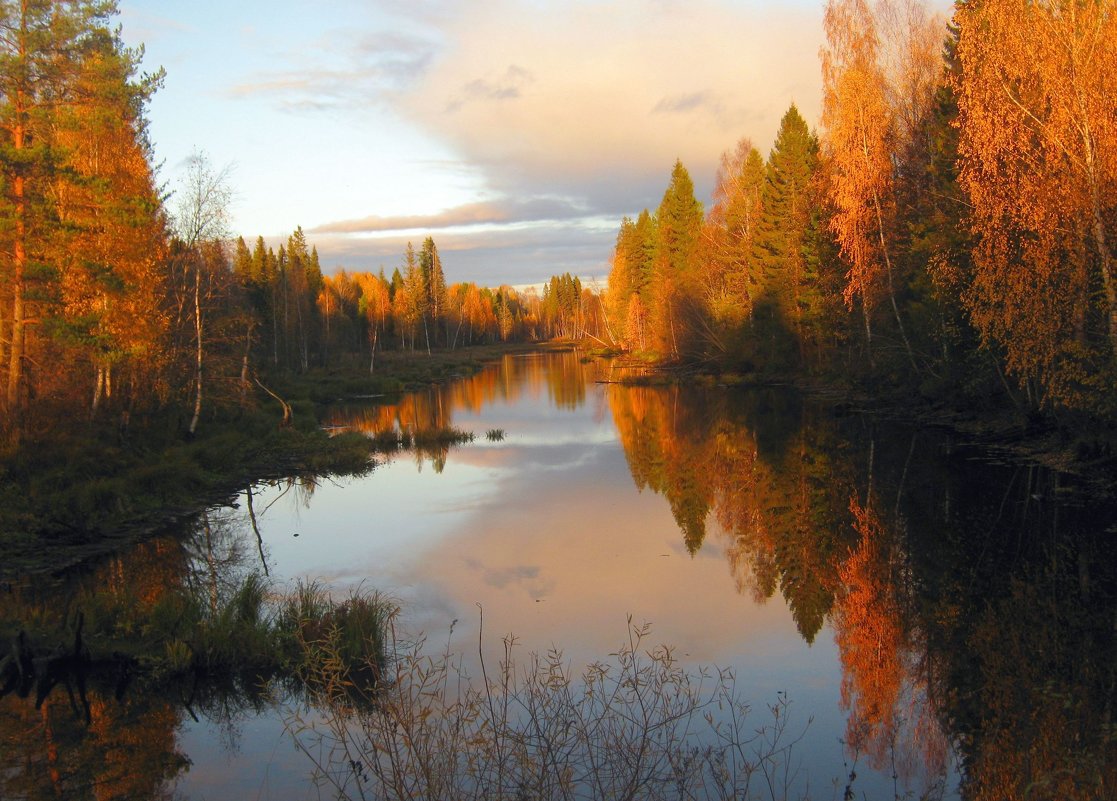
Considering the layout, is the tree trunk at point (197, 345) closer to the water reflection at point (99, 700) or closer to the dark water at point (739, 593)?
the dark water at point (739, 593)

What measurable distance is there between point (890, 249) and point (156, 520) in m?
24.0

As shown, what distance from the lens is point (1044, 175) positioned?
592 inches

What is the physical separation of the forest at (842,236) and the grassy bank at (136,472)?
730 millimetres

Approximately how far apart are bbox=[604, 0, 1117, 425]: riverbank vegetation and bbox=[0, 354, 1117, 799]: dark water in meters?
3.14

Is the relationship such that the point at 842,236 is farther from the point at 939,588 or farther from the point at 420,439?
the point at 939,588

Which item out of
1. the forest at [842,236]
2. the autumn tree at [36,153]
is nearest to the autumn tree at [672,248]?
the forest at [842,236]

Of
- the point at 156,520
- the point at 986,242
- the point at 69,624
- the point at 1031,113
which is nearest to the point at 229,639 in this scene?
the point at 69,624

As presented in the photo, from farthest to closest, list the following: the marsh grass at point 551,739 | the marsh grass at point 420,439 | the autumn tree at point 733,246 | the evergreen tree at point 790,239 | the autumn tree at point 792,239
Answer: the autumn tree at point 733,246 → the evergreen tree at point 790,239 → the autumn tree at point 792,239 → the marsh grass at point 420,439 → the marsh grass at point 551,739

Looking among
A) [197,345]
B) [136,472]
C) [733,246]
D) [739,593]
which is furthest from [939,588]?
[733,246]

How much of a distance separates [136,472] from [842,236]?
75.4 ft

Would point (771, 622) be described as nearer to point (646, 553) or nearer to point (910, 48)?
point (646, 553)

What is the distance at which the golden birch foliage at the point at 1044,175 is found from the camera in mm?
14281

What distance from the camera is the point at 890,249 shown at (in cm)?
2697

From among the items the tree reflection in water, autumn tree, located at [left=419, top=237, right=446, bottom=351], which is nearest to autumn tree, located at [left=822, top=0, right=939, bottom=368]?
the tree reflection in water
